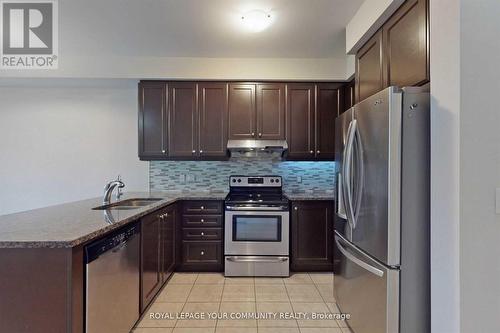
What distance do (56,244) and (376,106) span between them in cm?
184

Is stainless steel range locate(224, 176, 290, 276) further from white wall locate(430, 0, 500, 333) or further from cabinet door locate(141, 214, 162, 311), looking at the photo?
white wall locate(430, 0, 500, 333)

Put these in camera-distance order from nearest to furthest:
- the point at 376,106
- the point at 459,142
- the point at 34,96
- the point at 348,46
→ the point at 459,142
the point at 376,106
the point at 348,46
the point at 34,96

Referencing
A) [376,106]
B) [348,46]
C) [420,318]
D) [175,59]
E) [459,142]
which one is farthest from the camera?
[175,59]

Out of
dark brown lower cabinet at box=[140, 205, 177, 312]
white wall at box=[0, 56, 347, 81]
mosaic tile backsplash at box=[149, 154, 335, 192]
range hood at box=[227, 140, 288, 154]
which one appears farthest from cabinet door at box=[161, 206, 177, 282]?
white wall at box=[0, 56, 347, 81]

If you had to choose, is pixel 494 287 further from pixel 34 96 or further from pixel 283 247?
pixel 34 96

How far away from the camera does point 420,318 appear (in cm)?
156

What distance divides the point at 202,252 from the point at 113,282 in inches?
65.5

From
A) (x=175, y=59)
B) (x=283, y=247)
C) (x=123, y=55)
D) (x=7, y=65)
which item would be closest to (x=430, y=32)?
(x=283, y=247)

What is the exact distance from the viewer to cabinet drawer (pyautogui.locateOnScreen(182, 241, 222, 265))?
3398 millimetres

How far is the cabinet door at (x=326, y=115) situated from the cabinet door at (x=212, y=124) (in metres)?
1.21

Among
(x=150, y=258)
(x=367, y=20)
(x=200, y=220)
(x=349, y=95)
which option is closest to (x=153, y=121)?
(x=200, y=220)

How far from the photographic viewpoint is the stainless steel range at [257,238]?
328 centimetres

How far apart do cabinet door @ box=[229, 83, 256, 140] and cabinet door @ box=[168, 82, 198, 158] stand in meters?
0.48

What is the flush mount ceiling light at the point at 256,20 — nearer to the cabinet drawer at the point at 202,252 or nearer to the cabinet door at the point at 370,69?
the cabinet door at the point at 370,69
